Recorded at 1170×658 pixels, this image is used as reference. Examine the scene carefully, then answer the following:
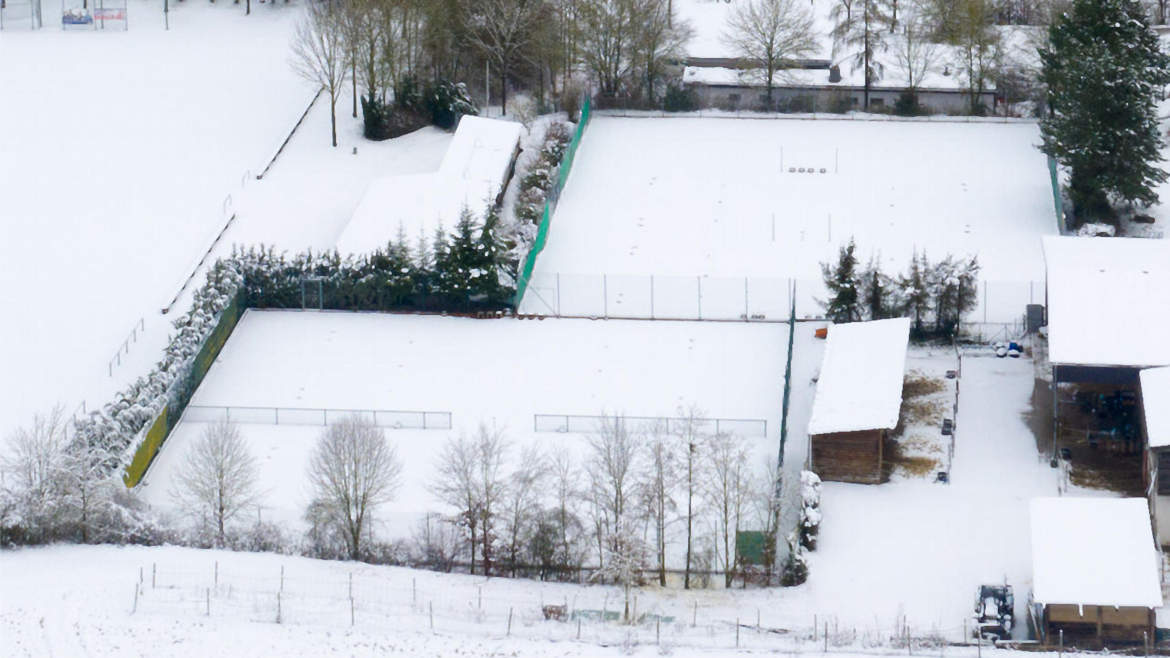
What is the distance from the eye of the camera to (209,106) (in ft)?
273

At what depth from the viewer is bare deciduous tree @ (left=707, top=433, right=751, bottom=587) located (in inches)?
2185

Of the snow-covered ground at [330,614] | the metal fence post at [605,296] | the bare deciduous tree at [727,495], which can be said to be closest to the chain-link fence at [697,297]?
the metal fence post at [605,296]

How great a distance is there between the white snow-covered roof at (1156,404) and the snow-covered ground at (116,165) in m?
24.7

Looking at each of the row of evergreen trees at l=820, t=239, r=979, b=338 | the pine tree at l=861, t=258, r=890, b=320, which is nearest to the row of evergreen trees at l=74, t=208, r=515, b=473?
the row of evergreen trees at l=820, t=239, r=979, b=338

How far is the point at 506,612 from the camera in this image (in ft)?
174

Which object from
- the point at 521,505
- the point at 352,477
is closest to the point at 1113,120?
the point at 521,505

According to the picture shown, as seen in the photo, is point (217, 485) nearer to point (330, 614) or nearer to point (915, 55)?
point (330, 614)

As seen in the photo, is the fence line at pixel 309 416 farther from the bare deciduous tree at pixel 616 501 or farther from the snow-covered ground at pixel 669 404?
the bare deciduous tree at pixel 616 501

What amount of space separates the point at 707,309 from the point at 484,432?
40.2 ft

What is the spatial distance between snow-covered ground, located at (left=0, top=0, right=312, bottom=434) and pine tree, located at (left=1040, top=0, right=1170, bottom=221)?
961 inches

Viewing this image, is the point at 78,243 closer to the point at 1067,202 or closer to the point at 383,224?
the point at 383,224

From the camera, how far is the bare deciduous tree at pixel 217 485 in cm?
5650

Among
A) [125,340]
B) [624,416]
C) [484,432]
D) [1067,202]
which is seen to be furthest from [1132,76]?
[125,340]

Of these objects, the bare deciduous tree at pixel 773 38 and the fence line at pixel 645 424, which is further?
the bare deciduous tree at pixel 773 38
